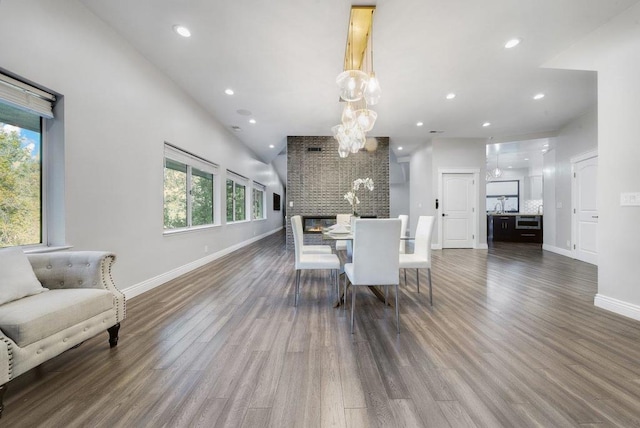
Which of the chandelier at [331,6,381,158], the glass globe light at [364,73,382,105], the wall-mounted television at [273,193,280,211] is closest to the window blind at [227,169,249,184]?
the chandelier at [331,6,381,158]

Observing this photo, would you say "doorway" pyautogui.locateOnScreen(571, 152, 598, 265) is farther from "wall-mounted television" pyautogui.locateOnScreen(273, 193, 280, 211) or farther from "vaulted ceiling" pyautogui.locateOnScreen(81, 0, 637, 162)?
"wall-mounted television" pyautogui.locateOnScreen(273, 193, 280, 211)

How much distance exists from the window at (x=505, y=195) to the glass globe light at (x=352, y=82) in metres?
10.3

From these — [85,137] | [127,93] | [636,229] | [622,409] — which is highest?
[127,93]

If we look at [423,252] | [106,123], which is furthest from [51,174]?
[423,252]

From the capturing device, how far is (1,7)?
1729 mm

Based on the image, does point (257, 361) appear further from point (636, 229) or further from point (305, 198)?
point (305, 198)

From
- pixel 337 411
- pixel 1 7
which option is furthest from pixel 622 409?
pixel 1 7

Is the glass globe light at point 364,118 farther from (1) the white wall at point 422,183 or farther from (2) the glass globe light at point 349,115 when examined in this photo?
(1) the white wall at point 422,183

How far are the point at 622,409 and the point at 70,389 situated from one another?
286cm

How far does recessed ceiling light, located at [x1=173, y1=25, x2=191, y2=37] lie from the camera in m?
2.47

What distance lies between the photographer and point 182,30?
2.50 m

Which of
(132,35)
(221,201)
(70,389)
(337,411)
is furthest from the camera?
(221,201)

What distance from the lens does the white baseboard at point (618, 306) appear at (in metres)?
2.20

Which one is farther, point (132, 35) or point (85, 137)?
point (132, 35)
